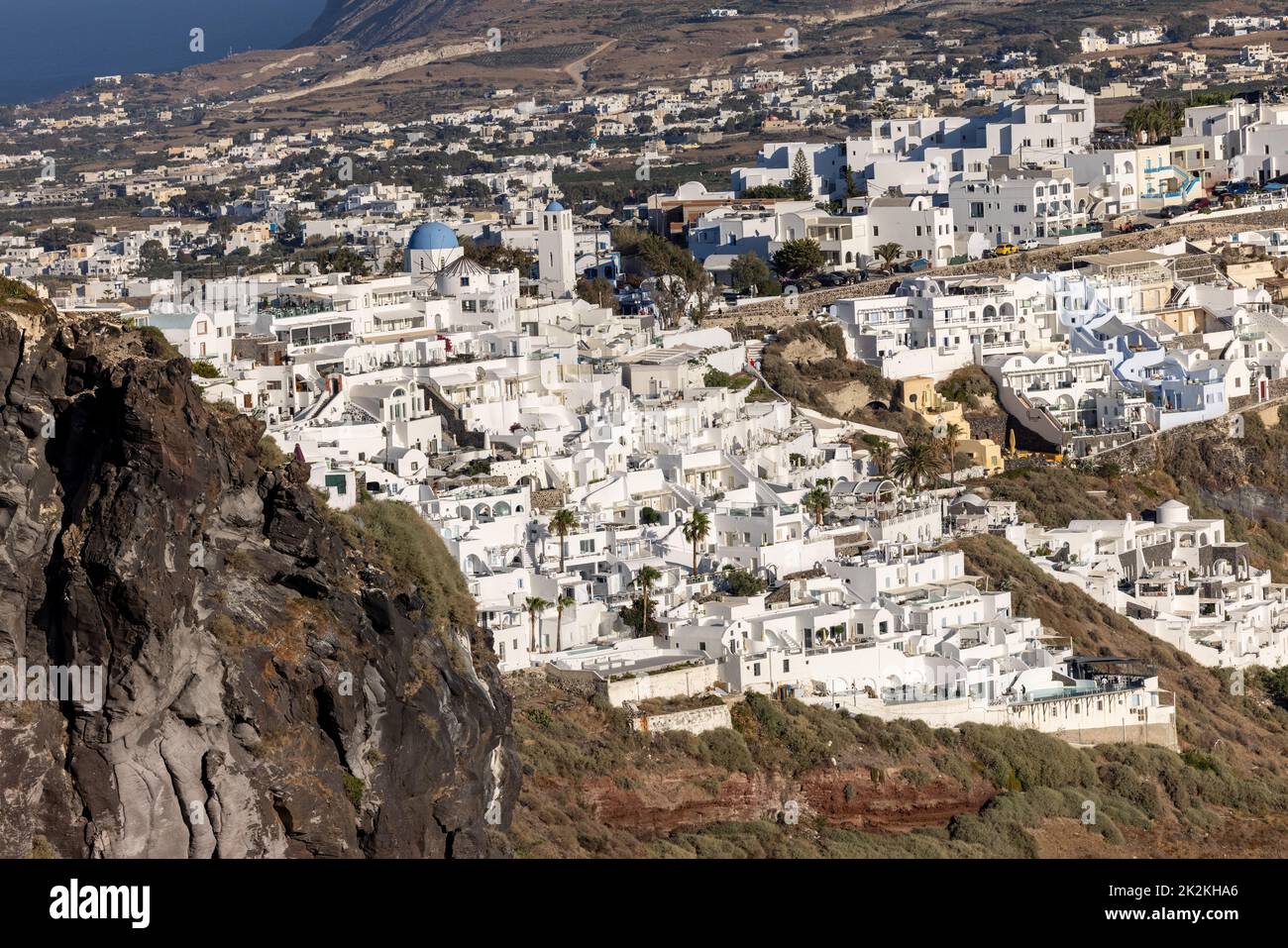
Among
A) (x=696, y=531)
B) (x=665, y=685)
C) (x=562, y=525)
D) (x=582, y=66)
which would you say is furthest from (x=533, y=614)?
(x=582, y=66)

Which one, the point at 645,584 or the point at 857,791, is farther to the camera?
the point at 645,584

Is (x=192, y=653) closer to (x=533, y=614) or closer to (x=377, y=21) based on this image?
(x=533, y=614)

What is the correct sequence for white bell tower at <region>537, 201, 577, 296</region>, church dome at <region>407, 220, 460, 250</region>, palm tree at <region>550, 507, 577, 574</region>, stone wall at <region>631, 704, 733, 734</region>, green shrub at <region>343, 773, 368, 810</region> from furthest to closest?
white bell tower at <region>537, 201, 577, 296</region>, church dome at <region>407, 220, 460, 250</region>, palm tree at <region>550, 507, 577, 574</region>, stone wall at <region>631, 704, 733, 734</region>, green shrub at <region>343, 773, 368, 810</region>

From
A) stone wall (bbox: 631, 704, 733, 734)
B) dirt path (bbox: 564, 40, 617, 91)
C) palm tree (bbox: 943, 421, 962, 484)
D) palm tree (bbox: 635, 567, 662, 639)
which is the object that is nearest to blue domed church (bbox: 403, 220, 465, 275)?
palm tree (bbox: 943, 421, 962, 484)

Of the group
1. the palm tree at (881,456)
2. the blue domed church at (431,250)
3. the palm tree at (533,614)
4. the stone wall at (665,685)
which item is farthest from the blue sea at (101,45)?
the stone wall at (665,685)

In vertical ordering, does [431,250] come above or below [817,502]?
above

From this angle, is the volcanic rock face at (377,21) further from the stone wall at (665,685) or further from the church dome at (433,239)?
the stone wall at (665,685)

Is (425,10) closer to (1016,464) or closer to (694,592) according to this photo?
(1016,464)

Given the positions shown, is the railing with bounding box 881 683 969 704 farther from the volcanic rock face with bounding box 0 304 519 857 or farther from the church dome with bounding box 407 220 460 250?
the church dome with bounding box 407 220 460 250

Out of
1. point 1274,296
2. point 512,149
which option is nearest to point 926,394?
point 1274,296
